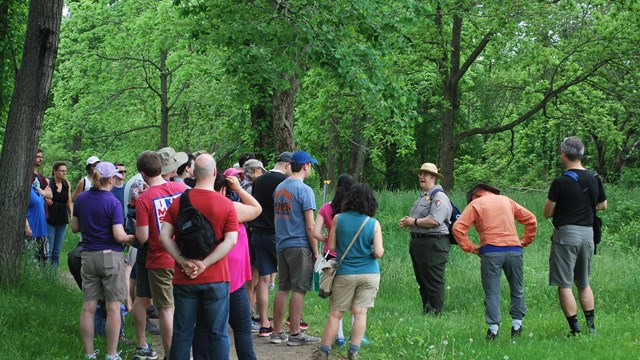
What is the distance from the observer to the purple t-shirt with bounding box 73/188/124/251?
6996mm

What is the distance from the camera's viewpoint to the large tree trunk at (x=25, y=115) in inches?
369

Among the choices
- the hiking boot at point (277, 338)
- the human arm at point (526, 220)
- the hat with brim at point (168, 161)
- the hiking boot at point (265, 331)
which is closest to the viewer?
the hat with brim at point (168, 161)

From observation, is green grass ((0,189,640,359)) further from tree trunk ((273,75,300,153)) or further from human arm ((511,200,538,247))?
tree trunk ((273,75,300,153))

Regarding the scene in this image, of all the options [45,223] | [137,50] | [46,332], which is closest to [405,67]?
[137,50]

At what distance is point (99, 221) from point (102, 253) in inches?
11.3

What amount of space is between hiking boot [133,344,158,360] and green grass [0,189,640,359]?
48 centimetres

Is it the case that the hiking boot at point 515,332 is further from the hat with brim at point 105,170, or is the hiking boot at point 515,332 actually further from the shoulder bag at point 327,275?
the hat with brim at point 105,170

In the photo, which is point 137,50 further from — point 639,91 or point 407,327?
point 407,327

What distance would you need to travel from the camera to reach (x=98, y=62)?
28.0 meters

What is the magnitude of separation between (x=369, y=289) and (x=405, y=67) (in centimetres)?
1533

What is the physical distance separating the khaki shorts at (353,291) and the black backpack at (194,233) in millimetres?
2123

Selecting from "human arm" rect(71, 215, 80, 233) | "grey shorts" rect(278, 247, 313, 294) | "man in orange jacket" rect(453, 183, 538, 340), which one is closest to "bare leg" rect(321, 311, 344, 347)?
"grey shorts" rect(278, 247, 313, 294)

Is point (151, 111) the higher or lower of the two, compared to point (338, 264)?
higher

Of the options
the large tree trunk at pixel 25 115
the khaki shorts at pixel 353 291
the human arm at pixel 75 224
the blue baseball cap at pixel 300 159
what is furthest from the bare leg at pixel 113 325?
the large tree trunk at pixel 25 115
